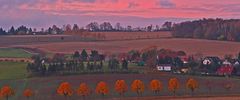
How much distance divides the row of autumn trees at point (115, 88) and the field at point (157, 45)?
107ft

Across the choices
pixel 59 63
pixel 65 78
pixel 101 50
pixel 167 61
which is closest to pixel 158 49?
pixel 101 50

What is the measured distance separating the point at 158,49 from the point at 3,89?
4177 cm

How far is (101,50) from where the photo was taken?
99.7 m

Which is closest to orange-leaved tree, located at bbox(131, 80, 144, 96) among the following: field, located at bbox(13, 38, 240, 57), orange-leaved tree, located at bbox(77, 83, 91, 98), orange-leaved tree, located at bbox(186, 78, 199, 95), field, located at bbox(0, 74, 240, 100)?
field, located at bbox(0, 74, 240, 100)

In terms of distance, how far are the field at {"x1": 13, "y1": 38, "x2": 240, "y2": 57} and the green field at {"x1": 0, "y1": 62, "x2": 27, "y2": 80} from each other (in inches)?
631

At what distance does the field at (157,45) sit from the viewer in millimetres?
99375

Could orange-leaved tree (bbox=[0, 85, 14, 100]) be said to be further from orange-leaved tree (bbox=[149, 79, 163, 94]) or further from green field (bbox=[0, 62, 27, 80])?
orange-leaved tree (bbox=[149, 79, 163, 94])

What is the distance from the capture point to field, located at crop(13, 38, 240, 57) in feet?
326

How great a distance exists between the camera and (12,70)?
75.9 metres

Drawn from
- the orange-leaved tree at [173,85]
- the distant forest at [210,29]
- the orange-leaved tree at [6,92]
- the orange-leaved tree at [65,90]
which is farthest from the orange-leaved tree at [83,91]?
the distant forest at [210,29]

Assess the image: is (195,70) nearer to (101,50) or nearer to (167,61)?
(167,61)

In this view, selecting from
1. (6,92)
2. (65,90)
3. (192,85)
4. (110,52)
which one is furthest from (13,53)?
(192,85)

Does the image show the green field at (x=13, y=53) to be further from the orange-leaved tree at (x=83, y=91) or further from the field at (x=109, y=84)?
the orange-leaved tree at (x=83, y=91)

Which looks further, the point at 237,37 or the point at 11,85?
the point at 237,37
